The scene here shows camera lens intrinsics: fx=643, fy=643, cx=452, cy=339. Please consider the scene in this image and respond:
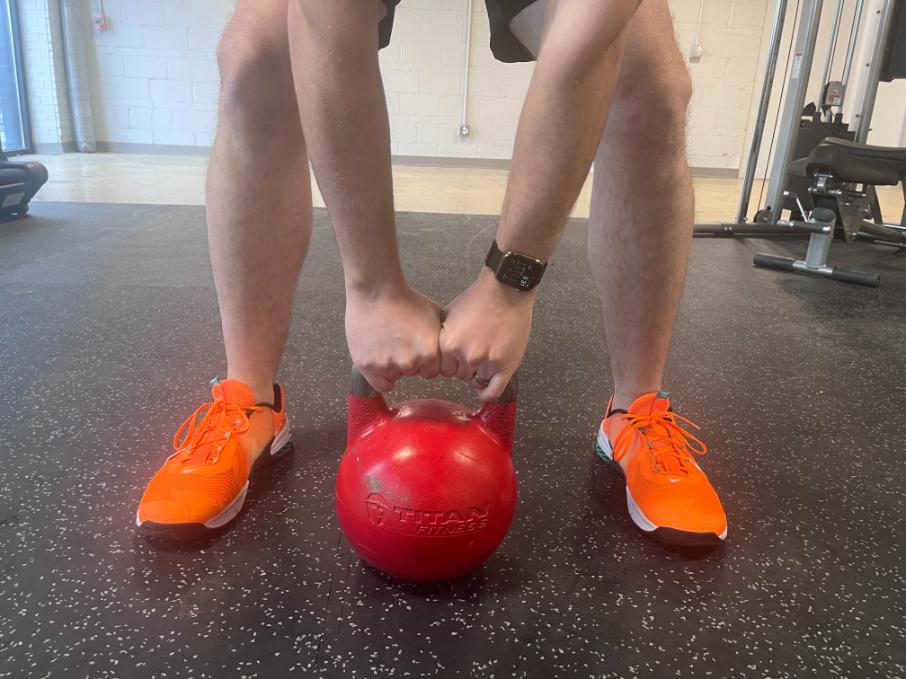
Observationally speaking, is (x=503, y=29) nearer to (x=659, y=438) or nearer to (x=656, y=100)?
(x=656, y=100)

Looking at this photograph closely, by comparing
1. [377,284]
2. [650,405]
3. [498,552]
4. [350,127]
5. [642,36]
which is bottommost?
[498,552]

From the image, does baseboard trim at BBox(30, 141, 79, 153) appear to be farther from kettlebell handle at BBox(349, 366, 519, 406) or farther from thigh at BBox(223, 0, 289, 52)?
kettlebell handle at BBox(349, 366, 519, 406)

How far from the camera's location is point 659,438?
88 cm

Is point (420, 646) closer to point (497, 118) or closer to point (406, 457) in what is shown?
point (406, 457)

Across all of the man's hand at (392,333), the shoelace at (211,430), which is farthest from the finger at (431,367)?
the shoelace at (211,430)

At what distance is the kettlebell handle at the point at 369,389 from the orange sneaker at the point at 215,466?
0.25 meters

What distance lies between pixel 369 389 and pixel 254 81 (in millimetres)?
421

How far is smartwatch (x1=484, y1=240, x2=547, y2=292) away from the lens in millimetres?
610

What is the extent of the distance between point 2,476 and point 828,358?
1605mm

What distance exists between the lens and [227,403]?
89 cm

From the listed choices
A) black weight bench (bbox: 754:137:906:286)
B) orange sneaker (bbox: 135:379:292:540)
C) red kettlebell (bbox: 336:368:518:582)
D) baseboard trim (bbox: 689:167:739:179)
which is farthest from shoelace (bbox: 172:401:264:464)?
baseboard trim (bbox: 689:167:739:179)

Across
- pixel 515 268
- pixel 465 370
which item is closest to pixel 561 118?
pixel 515 268

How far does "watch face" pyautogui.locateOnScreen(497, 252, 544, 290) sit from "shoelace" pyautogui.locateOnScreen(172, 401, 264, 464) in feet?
1.49

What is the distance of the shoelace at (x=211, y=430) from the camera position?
2.72ft
